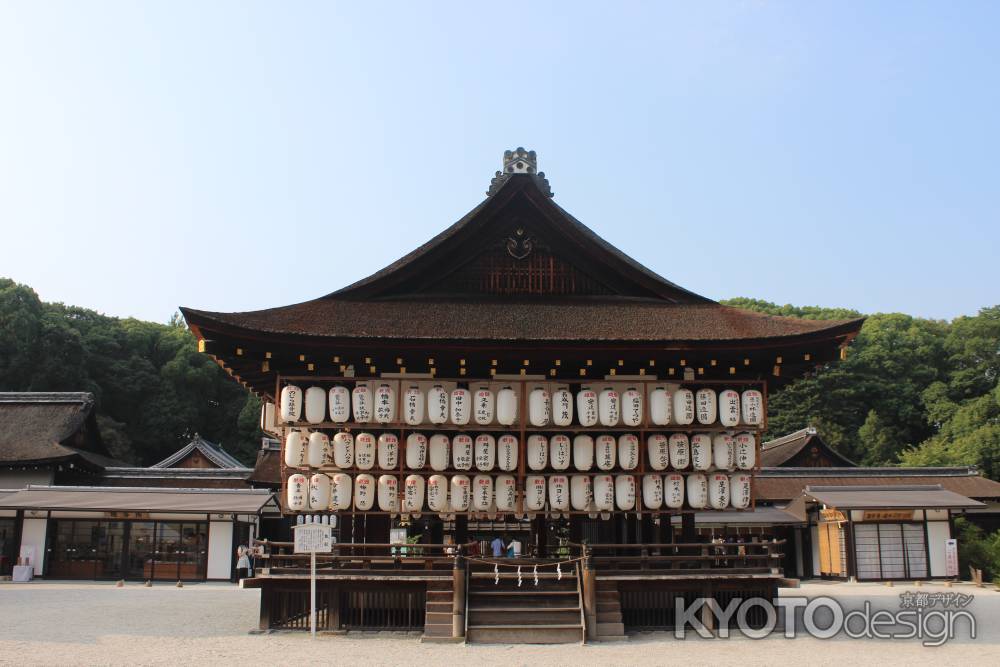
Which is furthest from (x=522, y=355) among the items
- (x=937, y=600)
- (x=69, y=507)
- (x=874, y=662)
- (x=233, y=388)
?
(x=233, y=388)

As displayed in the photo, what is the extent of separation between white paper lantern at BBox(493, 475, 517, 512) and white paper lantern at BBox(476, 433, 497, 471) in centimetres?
37

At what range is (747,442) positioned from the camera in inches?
635

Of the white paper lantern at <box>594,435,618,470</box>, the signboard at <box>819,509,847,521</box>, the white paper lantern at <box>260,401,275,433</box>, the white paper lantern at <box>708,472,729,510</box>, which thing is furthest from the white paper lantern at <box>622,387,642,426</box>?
the signboard at <box>819,509,847,521</box>

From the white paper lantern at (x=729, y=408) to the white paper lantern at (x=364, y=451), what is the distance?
6460 mm

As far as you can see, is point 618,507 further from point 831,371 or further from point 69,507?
point 831,371

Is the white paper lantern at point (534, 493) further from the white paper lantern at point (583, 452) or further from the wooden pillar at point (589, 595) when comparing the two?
the wooden pillar at point (589, 595)

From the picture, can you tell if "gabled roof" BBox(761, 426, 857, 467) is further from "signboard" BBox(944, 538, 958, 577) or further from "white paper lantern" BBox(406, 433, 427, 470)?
"white paper lantern" BBox(406, 433, 427, 470)

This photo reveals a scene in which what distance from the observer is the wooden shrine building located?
15070 mm

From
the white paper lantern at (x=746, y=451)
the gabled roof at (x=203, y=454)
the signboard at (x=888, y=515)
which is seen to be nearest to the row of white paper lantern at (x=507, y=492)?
the white paper lantern at (x=746, y=451)

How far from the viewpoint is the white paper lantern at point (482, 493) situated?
1561cm

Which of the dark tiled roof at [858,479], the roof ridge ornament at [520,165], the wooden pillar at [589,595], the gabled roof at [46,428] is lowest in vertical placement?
the wooden pillar at [589,595]

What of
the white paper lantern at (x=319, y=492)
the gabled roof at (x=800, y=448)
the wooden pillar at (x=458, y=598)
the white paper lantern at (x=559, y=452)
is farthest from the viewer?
the gabled roof at (x=800, y=448)

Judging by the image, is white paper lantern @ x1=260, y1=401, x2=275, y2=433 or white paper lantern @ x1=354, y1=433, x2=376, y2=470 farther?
white paper lantern @ x1=260, y1=401, x2=275, y2=433

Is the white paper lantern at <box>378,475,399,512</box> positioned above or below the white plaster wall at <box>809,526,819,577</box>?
above
